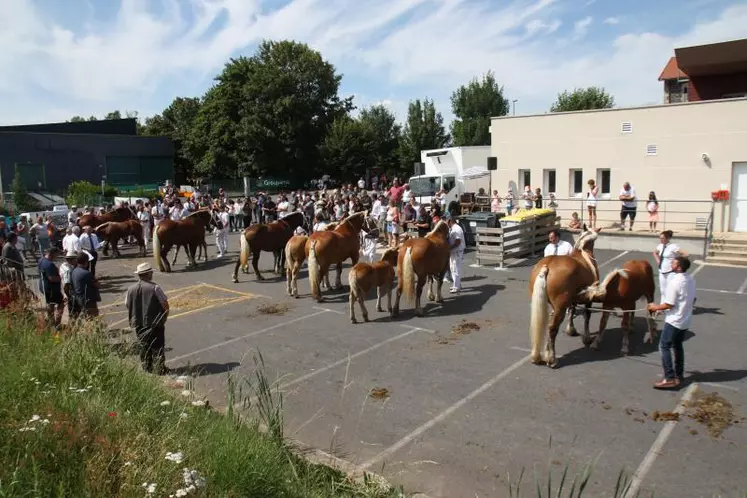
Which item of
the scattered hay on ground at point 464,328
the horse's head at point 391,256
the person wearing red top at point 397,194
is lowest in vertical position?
the scattered hay on ground at point 464,328

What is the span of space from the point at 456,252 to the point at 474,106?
52051mm

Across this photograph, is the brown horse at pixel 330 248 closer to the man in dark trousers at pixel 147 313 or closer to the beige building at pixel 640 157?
the man in dark trousers at pixel 147 313

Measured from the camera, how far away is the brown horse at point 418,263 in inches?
430

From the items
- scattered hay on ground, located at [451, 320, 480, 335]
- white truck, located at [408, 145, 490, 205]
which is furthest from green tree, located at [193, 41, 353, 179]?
scattered hay on ground, located at [451, 320, 480, 335]

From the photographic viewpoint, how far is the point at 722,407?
672 cm

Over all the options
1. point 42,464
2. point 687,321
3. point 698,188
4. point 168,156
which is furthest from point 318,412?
point 168,156

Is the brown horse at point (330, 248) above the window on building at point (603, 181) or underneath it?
underneath

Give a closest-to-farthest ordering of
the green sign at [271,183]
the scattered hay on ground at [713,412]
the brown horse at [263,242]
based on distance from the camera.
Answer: the scattered hay on ground at [713,412] < the brown horse at [263,242] < the green sign at [271,183]

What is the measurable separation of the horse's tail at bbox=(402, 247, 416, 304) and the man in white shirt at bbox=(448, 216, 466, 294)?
200 cm

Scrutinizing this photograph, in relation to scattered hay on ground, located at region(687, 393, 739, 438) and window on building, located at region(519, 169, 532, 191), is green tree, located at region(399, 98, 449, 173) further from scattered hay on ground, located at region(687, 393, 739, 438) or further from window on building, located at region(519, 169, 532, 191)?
scattered hay on ground, located at region(687, 393, 739, 438)

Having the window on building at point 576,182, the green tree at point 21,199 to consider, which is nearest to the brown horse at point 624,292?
the window on building at point 576,182

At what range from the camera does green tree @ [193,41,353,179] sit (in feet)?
167

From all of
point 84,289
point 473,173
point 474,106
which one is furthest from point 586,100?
point 84,289

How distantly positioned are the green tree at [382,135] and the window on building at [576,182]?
33722mm
